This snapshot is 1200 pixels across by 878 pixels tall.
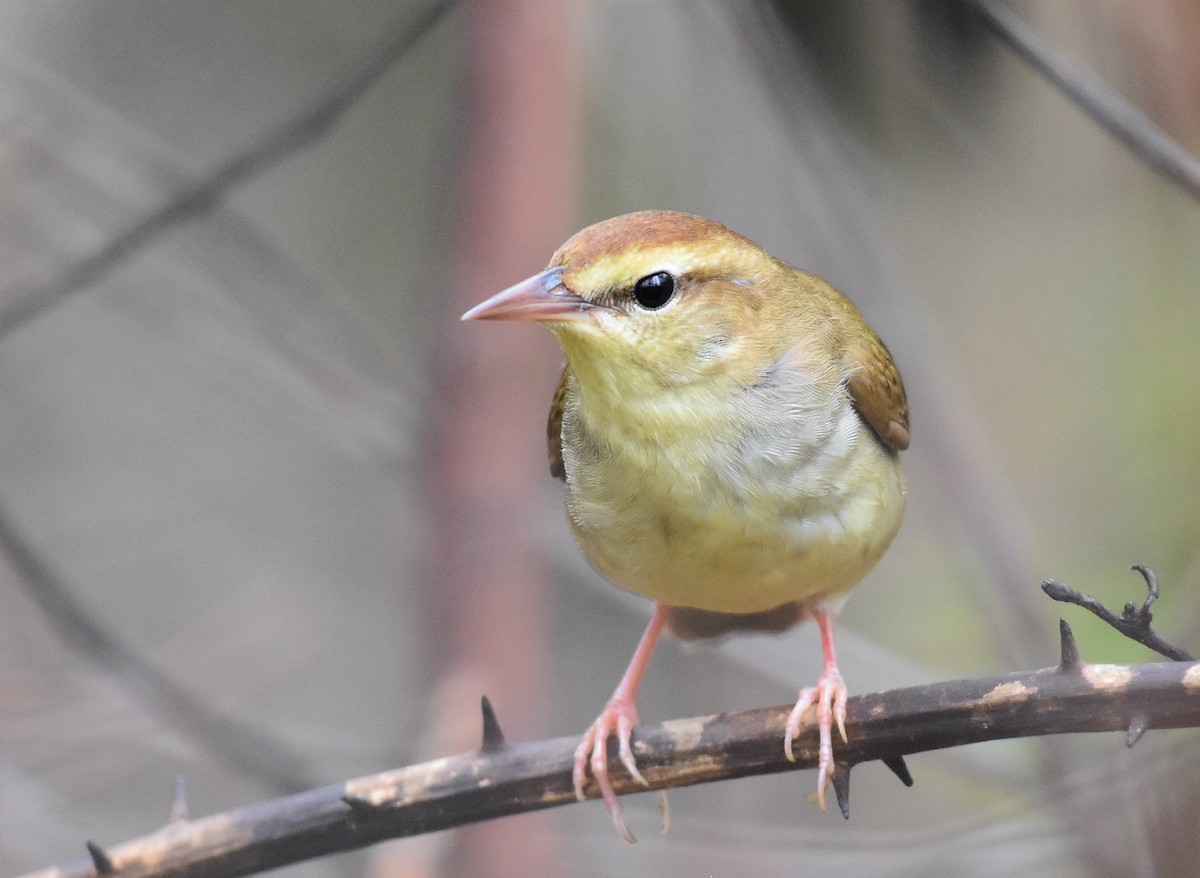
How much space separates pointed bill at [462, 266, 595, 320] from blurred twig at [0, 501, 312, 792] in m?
1.94

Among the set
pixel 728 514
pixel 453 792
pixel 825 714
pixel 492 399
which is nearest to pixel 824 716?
pixel 825 714

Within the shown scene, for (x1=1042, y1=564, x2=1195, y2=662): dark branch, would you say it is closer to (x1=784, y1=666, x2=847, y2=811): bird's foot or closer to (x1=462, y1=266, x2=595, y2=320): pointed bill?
(x1=784, y1=666, x2=847, y2=811): bird's foot

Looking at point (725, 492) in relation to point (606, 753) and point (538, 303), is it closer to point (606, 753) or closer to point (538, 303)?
point (538, 303)

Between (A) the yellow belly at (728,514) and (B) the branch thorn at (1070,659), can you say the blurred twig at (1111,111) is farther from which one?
(B) the branch thorn at (1070,659)

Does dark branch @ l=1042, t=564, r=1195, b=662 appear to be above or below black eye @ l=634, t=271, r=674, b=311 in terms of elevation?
below

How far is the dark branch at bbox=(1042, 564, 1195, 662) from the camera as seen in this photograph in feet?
7.87

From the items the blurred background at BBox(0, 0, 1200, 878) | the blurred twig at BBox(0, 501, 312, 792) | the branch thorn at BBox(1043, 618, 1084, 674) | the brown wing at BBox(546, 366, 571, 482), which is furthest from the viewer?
the blurred background at BBox(0, 0, 1200, 878)

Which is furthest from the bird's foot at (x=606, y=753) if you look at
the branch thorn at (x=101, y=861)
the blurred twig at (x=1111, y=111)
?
the blurred twig at (x=1111, y=111)

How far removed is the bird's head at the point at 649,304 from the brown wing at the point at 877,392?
341mm

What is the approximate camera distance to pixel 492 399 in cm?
629

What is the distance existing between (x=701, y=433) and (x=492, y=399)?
3.06 meters

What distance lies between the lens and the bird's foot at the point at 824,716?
122 inches

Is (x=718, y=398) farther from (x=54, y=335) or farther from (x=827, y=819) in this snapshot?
(x=54, y=335)

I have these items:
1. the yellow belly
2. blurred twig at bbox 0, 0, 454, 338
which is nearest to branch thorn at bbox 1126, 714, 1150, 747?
the yellow belly
